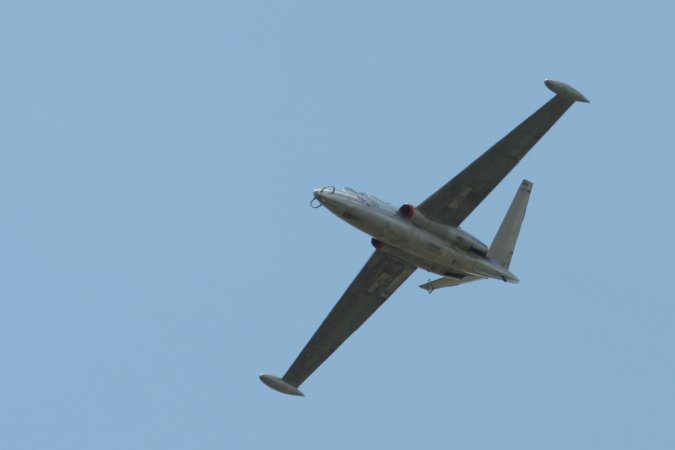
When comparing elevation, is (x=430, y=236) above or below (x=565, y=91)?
below

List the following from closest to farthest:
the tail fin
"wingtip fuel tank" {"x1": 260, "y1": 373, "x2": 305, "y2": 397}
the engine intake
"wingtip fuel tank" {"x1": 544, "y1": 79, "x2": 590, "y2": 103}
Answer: "wingtip fuel tank" {"x1": 544, "y1": 79, "x2": 590, "y2": 103}
the engine intake
the tail fin
"wingtip fuel tank" {"x1": 260, "y1": 373, "x2": 305, "y2": 397}

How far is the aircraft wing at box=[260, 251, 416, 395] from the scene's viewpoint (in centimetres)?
5894

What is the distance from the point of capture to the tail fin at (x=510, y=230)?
2306 inches

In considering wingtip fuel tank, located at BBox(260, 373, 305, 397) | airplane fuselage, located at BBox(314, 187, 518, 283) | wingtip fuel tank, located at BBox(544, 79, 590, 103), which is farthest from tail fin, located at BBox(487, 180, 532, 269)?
wingtip fuel tank, located at BBox(260, 373, 305, 397)

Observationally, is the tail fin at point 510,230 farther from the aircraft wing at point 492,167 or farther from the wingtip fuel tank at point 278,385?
the wingtip fuel tank at point 278,385

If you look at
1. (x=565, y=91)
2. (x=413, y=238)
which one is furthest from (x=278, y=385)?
(x=565, y=91)

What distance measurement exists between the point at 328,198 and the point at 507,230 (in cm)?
1086

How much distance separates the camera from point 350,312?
60.7 metres

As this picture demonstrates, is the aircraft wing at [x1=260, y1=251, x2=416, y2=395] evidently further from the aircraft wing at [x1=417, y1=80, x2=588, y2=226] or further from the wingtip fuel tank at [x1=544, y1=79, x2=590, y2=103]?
the wingtip fuel tank at [x1=544, y1=79, x2=590, y2=103]

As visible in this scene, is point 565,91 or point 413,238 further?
point 413,238

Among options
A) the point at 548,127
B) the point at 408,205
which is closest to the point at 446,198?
the point at 408,205

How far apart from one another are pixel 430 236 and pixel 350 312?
7.43 metres

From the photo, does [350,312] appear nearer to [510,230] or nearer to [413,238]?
[413,238]

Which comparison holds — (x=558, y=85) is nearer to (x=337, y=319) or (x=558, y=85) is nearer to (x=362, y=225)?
(x=362, y=225)
